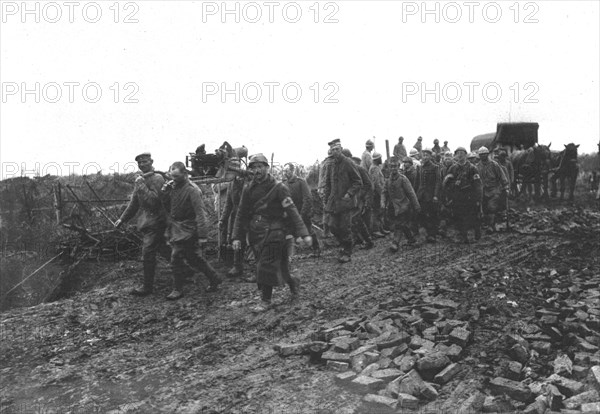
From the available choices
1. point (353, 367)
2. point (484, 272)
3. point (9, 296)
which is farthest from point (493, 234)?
point (9, 296)

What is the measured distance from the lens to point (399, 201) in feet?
33.2

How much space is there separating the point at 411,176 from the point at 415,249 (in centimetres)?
193

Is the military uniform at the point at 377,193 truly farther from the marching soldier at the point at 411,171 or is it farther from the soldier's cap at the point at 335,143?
the soldier's cap at the point at 335,143

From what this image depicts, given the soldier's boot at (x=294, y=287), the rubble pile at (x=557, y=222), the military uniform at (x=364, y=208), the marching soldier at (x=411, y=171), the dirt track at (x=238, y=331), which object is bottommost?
the dirt track at (x=238, y=331)

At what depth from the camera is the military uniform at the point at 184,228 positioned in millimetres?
7161

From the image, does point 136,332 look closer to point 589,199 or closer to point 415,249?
point 415,249

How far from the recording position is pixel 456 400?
12.7ft

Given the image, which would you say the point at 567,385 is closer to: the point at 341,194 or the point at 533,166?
the point at 341,194

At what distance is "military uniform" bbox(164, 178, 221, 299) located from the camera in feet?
23.5

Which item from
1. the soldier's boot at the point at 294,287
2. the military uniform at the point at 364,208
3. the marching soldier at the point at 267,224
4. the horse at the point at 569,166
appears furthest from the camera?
the horse at the point at 569,166

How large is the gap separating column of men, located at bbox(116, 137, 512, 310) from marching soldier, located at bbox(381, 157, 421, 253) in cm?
2

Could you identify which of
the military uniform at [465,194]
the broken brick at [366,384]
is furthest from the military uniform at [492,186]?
the broken brick at [366,384]

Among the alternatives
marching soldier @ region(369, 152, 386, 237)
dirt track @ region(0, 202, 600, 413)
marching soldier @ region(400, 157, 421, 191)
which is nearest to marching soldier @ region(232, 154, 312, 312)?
dirt track @ region(0, 202, 600, 413)

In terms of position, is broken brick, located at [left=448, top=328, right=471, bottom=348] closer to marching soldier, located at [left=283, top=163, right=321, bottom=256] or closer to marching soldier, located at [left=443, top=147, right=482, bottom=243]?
marching soldier, located at [left=283, top=163, right=321, bottom=256]
